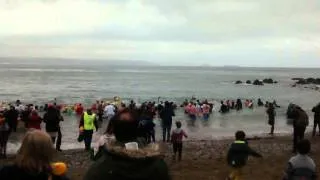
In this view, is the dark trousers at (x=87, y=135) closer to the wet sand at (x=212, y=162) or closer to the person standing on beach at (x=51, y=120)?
the wet sand at (x=212, y=162)

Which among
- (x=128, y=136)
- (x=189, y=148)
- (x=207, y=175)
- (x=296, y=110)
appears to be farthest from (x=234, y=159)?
(x=189, y=148)

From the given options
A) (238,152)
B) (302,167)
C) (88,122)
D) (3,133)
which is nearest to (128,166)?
(302,167)

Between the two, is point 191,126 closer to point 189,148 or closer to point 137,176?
point 189,148

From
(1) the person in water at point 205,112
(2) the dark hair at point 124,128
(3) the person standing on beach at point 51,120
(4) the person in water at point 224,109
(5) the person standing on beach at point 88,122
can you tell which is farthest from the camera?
(4) the person in water at point 224,109

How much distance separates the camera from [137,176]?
3805 millimetres

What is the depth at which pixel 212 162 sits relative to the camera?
655 inches

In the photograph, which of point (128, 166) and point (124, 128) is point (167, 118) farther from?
point (128, 166)

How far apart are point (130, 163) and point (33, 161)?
68 centimetres

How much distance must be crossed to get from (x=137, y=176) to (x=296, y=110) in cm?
1525

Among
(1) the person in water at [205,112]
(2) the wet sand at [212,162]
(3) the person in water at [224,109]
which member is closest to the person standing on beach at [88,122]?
(2) the wet sand at [212,162]

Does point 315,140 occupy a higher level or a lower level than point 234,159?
lower

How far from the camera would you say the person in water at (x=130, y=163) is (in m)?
3.82

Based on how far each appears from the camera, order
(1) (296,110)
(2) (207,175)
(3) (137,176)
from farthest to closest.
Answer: (1) (296,110), (2) (207,175), (3) (137,176)

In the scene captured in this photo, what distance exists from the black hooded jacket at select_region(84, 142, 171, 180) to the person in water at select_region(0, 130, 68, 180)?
304 millimetres
